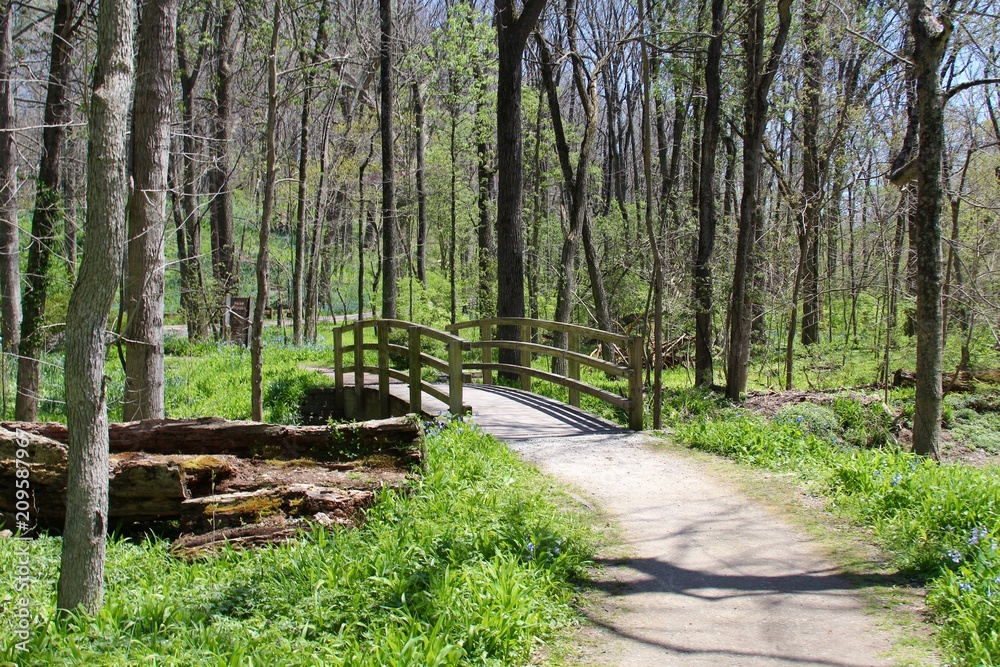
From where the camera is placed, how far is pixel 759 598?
186 inches

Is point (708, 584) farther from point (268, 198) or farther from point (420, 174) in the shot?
point (420, 174)

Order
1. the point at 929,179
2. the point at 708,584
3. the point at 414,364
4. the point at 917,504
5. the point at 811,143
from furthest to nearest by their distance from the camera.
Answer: the point at 811,143, the point at 414,364, the point at 929,179, the point at 917,504, the point at 708,584

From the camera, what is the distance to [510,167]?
13.8 m

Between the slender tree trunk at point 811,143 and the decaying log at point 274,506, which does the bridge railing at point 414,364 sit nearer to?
the decaying log at point 274,506

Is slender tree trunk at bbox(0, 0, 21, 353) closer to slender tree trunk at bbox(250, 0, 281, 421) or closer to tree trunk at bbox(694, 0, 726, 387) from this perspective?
slender tree trunk at bbox(250, 0, 281, 421)

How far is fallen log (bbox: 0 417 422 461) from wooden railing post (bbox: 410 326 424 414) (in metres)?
3.13

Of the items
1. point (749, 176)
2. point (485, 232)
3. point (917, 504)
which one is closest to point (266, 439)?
point (917, 504)

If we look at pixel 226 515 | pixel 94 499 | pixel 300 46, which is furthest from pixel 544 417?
pixel 300 46

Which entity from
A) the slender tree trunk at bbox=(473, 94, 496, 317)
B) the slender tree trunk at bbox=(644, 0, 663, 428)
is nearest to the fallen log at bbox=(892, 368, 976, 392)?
the slender tree trunk at bbox=(644, 0, 663, 428)

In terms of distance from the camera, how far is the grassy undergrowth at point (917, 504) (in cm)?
412

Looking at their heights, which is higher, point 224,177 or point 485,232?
point 224,177

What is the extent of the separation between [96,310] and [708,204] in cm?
1078

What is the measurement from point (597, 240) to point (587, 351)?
4.97m

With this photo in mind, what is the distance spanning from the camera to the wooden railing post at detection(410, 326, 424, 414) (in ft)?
33.3
